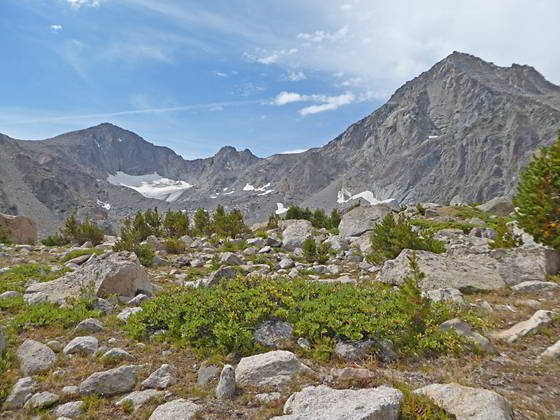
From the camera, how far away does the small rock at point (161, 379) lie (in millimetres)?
4816

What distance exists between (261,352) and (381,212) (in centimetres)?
2004

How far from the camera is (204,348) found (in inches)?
232

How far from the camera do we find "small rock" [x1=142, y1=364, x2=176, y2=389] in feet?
15.8

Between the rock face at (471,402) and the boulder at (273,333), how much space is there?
7.99 ft

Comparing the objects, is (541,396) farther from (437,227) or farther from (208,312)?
(437,227)

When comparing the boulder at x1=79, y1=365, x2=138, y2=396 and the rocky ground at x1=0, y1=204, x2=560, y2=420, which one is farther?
the boulder at x1=79, y1=365, x2=138, y2=396

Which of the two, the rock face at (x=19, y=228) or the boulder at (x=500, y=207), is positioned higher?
the boulder at (x=500, y=207)

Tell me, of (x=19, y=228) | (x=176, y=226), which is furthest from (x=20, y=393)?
(x=19, y=228)

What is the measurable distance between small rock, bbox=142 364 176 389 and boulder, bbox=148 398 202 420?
650 millimetres

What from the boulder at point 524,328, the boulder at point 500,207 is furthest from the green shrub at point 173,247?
the boulder at point 500,207

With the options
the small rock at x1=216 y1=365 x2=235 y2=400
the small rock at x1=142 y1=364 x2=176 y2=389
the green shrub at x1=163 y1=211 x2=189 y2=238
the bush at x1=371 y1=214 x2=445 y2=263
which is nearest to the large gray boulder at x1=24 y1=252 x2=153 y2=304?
the small rock at x1=142 y1=364 x2=176 y2=389

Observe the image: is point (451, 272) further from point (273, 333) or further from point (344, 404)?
point (344, 404)

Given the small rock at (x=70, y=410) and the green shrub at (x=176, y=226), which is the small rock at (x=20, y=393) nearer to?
the small rock at (x=70, y=410)

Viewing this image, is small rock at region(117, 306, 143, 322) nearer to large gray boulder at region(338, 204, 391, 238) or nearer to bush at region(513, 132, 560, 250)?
bush at region(513, 132, 560, 250)
